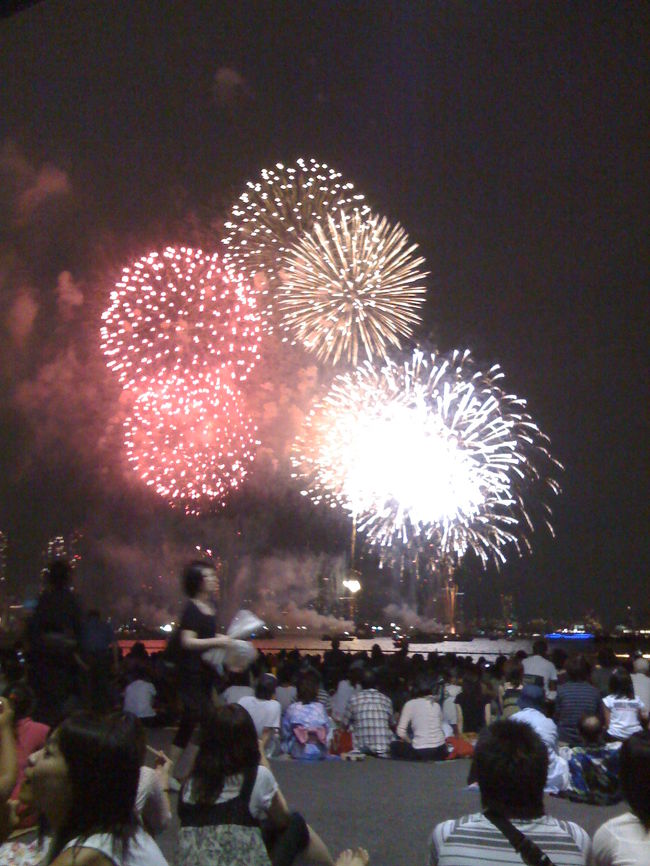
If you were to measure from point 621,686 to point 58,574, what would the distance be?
5.87 meters

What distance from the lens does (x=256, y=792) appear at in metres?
3.87

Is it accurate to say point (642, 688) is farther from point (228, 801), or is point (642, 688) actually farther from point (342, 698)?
point (228, 801)

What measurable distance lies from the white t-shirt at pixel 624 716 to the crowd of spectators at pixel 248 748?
1cm

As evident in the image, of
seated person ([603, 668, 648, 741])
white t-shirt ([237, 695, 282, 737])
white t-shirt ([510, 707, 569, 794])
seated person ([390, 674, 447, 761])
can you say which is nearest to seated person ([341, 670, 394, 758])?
seated person ([390, 674, 447, 761])

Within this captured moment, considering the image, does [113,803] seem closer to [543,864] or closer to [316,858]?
[543,864]

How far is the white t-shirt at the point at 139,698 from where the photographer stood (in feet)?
41.1

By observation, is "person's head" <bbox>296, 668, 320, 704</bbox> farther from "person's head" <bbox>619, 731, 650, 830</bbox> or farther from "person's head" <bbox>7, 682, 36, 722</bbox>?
"person's head" <bbox>619, 731, 650, 830</bbox>

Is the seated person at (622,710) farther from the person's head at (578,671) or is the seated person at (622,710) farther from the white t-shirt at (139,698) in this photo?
the white t-shirt at (139,698)

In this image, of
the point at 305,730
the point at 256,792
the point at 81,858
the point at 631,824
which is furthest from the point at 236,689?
the point at 81,858

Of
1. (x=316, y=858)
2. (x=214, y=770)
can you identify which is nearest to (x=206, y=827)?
(x=214, y=770)

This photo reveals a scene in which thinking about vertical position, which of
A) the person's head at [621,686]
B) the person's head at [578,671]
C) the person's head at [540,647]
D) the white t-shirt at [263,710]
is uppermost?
the person's head at [540,647]

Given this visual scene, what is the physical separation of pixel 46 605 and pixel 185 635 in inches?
53.8

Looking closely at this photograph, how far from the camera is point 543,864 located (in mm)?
2924

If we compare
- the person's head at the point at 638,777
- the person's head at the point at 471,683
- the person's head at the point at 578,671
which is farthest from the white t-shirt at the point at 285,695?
the person's head at the point at 638,777
